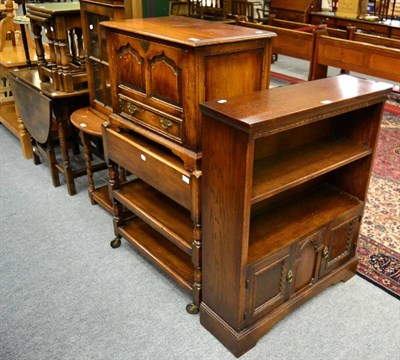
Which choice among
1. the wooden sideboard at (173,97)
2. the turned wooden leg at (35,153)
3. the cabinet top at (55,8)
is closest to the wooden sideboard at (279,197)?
the wooden sideboard at (173,97)

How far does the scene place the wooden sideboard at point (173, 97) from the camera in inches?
65.4

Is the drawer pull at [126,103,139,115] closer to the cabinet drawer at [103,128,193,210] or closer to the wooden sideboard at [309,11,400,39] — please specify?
the cabinet drawer at [103,128,193,210]

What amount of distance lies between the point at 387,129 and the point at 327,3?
4582mm

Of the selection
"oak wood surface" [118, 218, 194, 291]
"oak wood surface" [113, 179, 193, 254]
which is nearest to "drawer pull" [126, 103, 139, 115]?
"oak wood surface" [113, 179, 193, 254]

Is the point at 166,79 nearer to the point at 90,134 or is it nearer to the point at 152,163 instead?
the point at 152,163

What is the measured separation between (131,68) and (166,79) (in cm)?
27

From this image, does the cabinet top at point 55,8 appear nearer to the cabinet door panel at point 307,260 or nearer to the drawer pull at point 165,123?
the drawer pull at point 165,123

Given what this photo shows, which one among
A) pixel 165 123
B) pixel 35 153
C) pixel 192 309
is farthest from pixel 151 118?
pixel 35 153

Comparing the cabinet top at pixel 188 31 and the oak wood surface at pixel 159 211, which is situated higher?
the cabinet top at pixel 188 31

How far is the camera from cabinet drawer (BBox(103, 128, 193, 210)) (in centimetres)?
182

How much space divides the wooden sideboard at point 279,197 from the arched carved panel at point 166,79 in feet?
0.74

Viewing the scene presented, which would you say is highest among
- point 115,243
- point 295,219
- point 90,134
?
point 90,134

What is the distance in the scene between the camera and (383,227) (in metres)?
2.72

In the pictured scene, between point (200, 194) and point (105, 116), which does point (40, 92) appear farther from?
point (200, 194)
